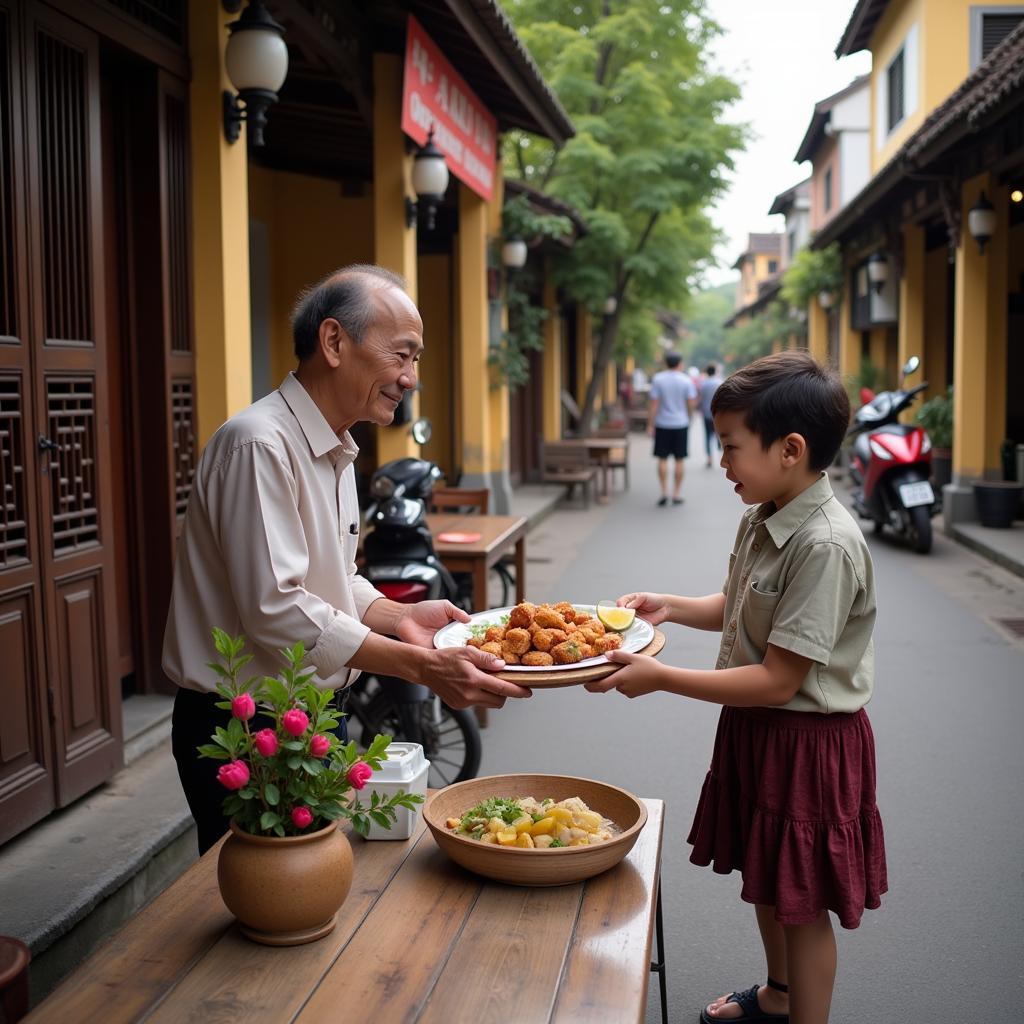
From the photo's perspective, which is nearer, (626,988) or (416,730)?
(626,988)

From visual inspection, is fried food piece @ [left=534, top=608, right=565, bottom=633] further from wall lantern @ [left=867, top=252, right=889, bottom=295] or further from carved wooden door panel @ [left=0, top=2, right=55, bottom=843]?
wall lantern @ [left=867, top=252, right=889, bottom=295]

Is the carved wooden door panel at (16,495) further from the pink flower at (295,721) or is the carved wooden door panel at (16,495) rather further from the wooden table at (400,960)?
the pink flower at (295,721)

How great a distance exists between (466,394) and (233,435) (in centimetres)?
1123

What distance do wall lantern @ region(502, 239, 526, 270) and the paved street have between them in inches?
184

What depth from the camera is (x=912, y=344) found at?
1850 centimetres

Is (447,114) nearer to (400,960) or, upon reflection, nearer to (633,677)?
(633,677)

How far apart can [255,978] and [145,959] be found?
23 cm

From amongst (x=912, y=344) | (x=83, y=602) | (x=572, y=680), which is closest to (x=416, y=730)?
(x=83, y=602)

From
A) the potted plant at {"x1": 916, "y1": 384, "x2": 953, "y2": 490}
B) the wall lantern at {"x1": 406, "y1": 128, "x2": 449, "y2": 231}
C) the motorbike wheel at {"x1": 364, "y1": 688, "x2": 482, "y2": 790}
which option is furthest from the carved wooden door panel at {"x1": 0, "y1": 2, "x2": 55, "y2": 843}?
the potted plant at {"x1": 916, "y1": 384, "x2": 953, "y2": 490}

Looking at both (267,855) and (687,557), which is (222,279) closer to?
(267,855)

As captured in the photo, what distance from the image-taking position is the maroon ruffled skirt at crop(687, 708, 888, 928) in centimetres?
296

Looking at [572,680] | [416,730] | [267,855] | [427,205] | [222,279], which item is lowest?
[416,730]

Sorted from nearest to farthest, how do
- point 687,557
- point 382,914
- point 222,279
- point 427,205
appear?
1. point 382,914
2. point 222,279
3. point 427,205
4. point 687,557

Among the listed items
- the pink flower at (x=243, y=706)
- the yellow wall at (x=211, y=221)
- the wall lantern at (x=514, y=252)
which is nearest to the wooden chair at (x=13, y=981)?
the pink flower at (x=243, y=706)
